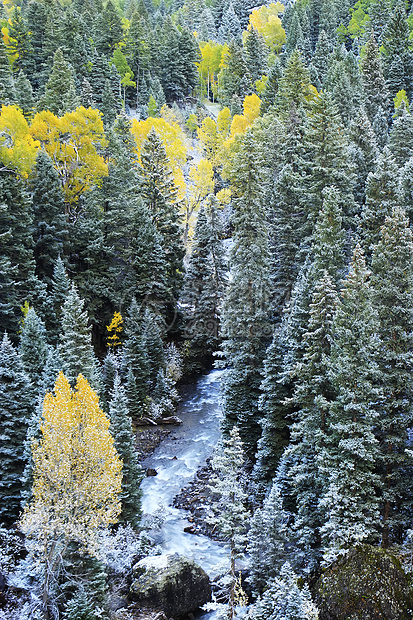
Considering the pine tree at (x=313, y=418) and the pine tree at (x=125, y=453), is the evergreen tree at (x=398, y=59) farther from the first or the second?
the pine tree at (x=125, y=453)

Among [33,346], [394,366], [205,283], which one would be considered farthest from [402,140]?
[33,346]

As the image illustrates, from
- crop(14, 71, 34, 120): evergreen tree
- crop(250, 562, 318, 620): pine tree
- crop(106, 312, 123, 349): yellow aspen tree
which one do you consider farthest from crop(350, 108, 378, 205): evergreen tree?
crop(14, 71, 34, 120): evergreen tree

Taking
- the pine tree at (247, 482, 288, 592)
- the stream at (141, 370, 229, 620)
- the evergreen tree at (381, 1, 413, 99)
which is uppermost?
the evergreen tree at (381, 1, 413, 99)

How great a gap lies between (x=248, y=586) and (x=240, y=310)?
1540 centimetres

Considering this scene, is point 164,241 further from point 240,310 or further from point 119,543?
point 119,543

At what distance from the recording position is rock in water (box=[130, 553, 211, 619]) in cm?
2228

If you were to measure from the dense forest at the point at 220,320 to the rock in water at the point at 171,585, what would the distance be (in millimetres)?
942

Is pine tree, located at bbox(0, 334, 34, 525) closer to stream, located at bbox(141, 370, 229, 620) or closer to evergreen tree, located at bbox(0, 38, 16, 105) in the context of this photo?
stream, located at bbox(141, 370, 229, 620)

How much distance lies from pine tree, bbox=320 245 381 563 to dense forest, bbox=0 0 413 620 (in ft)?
0.29

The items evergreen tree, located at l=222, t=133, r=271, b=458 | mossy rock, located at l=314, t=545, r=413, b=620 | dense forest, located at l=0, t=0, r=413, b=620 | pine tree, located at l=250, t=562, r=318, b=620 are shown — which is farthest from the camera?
evergreen tree, located at l=222, t=133, r=271, b=458

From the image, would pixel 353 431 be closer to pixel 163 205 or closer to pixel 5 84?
pixel 163 205

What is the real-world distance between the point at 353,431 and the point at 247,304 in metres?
13.8

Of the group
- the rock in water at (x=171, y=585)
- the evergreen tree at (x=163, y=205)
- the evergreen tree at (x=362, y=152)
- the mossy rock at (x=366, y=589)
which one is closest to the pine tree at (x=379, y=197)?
the evergreen tree at (x=362, y=152)

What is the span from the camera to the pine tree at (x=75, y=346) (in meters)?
29.0
